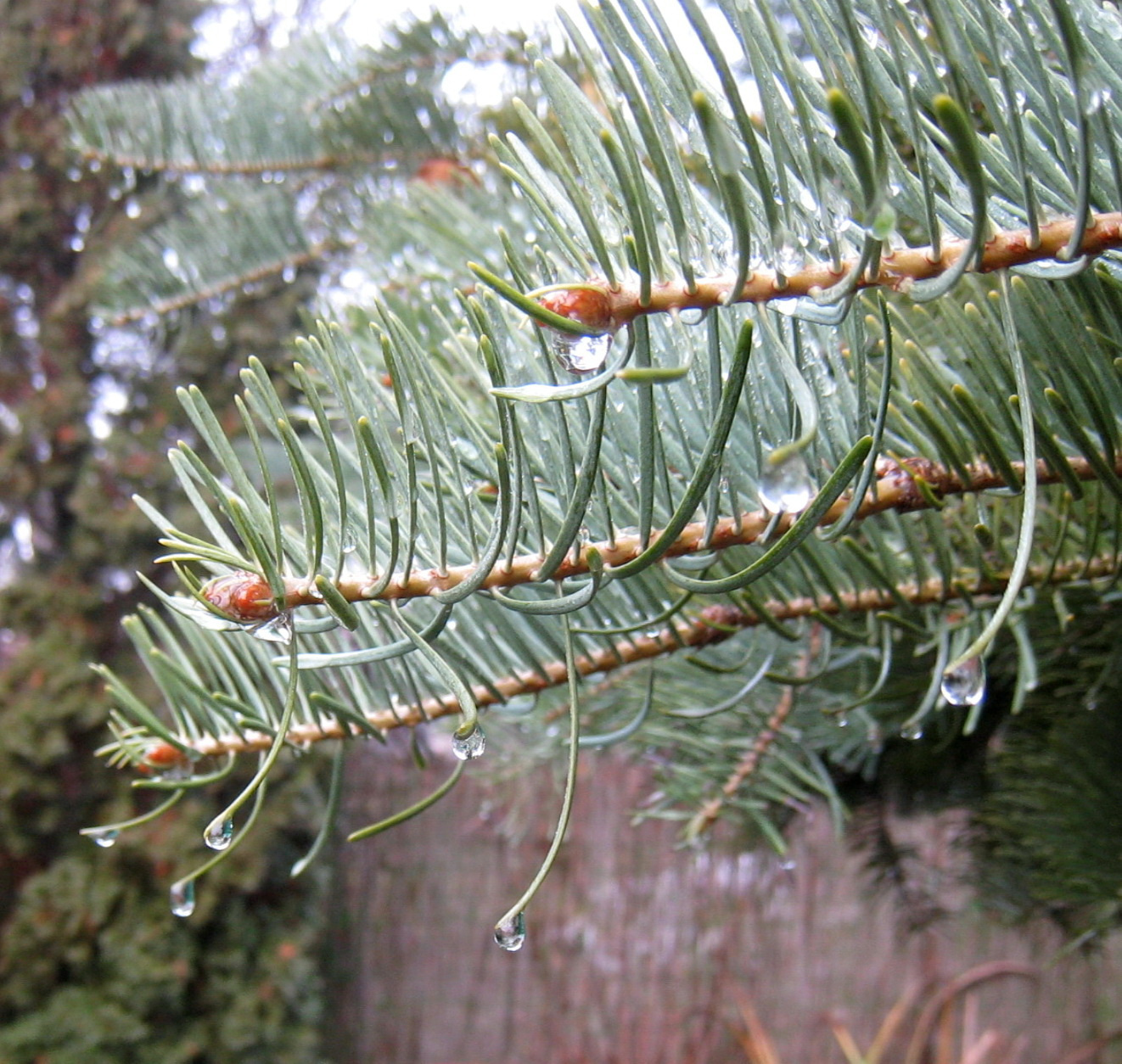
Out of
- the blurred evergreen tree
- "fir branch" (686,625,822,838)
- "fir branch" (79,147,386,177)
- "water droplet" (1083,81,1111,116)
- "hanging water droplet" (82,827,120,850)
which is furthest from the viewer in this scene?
the blurred evergreen tree

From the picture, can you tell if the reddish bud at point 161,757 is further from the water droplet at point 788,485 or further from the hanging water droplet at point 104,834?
the water droplet at point 788,485

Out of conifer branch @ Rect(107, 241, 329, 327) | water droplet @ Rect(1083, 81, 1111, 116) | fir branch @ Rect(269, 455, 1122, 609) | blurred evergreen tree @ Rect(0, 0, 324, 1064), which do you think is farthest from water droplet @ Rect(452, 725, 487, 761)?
blurred evergreen tree @ Rect(0, 0, 324, 1064)

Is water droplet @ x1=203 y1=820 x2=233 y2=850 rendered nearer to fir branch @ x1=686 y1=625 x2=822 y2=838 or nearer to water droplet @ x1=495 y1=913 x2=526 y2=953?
water droplet @ x1=495 y1=913 x2=526 y2=953

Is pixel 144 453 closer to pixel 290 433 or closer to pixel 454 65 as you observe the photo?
pixel 454 65

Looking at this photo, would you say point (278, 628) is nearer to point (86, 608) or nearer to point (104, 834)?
point (104, 834)

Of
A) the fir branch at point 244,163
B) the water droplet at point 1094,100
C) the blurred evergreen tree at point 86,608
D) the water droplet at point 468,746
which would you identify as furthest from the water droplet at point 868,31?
the blurred evergreen tree at point 86,608

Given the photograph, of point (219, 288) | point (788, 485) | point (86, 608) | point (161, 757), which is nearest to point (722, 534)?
point (788, 485)
